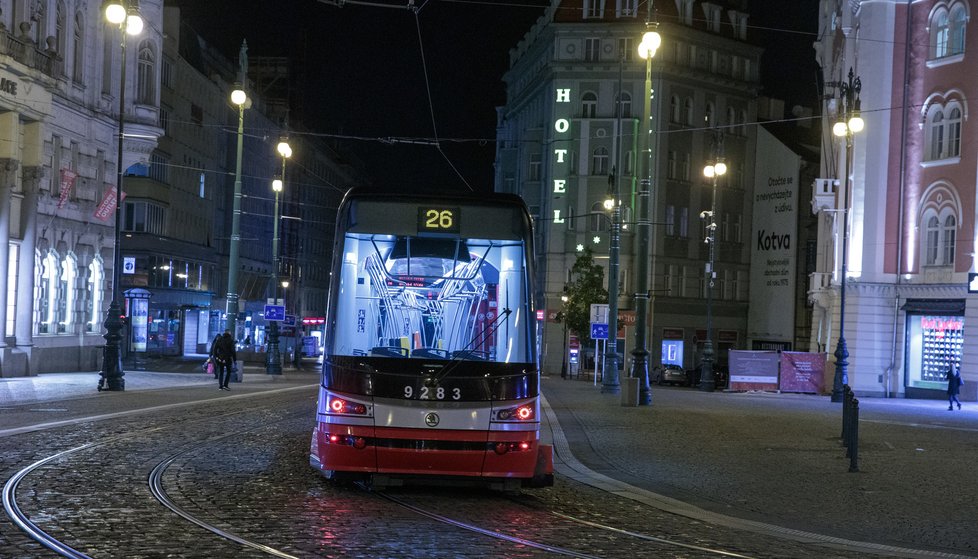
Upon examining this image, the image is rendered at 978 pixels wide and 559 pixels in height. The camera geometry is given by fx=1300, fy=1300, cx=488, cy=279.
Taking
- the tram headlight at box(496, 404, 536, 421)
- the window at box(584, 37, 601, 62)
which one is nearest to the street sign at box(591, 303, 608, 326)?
the tram headlight at box(496, 404, 536, 421)

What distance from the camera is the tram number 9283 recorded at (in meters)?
12.9

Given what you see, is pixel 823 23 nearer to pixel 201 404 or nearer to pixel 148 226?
pixel 148 226

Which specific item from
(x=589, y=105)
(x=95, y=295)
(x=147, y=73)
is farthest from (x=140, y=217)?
(x=589, y=105)

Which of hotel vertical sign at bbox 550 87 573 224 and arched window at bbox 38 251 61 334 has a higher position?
hotel vertical sign at bbox 550 87 573 224

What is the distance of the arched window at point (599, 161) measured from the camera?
82.4m

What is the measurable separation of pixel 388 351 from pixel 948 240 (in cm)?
4143

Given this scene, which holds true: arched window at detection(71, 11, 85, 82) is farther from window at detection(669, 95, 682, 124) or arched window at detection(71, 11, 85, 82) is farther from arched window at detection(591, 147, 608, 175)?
window at detection(669, 95, 682, 124)

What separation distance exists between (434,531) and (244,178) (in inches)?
3476

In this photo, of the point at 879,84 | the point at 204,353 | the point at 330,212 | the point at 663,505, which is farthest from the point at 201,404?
the point at 330,212

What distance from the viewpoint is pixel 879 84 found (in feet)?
173

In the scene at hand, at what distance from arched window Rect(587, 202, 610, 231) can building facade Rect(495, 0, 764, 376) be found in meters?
0.07

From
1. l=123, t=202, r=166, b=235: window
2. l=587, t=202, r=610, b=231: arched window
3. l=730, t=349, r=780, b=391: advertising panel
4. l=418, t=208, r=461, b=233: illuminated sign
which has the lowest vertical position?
l=730, t=349, r=780, b=391: advertising panel

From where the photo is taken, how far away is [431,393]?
12891 millimetres

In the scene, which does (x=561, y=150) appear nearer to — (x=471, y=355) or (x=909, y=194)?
(x=909, y=194)
